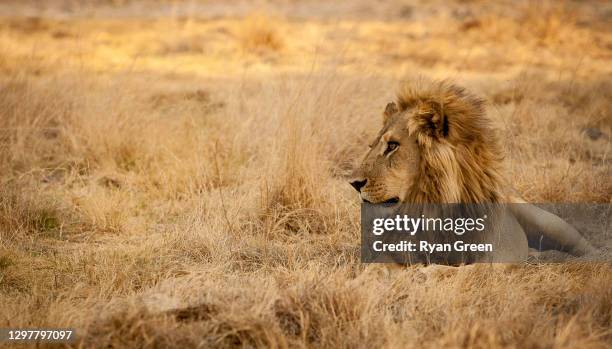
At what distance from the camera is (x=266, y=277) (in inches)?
132

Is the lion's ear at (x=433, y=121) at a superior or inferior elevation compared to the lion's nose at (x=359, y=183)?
superior

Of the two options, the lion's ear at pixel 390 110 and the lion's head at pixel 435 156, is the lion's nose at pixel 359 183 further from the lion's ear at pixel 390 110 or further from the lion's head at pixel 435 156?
the lion's ear at pixel 390 110

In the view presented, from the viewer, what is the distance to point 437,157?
3178mm

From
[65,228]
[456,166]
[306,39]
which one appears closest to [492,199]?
[456,166]

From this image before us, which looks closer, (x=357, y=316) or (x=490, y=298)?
(x=357, y=316)

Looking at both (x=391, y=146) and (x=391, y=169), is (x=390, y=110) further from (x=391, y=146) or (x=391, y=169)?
(x=391, y=169)

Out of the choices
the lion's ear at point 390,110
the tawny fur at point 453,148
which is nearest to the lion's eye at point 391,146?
the tawny fur at point 453,148

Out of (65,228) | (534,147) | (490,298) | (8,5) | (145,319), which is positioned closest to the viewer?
(145,319)

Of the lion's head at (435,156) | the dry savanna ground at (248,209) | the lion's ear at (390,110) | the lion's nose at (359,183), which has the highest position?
the lion's ear at (390,110)

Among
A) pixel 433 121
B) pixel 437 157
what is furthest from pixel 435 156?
pixel 433 121

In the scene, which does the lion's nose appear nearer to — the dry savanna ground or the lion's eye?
the lion's eye

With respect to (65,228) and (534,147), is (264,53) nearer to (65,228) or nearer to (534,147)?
(534,147)

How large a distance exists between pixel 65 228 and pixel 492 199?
7.97ft

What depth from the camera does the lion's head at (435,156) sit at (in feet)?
10.5
